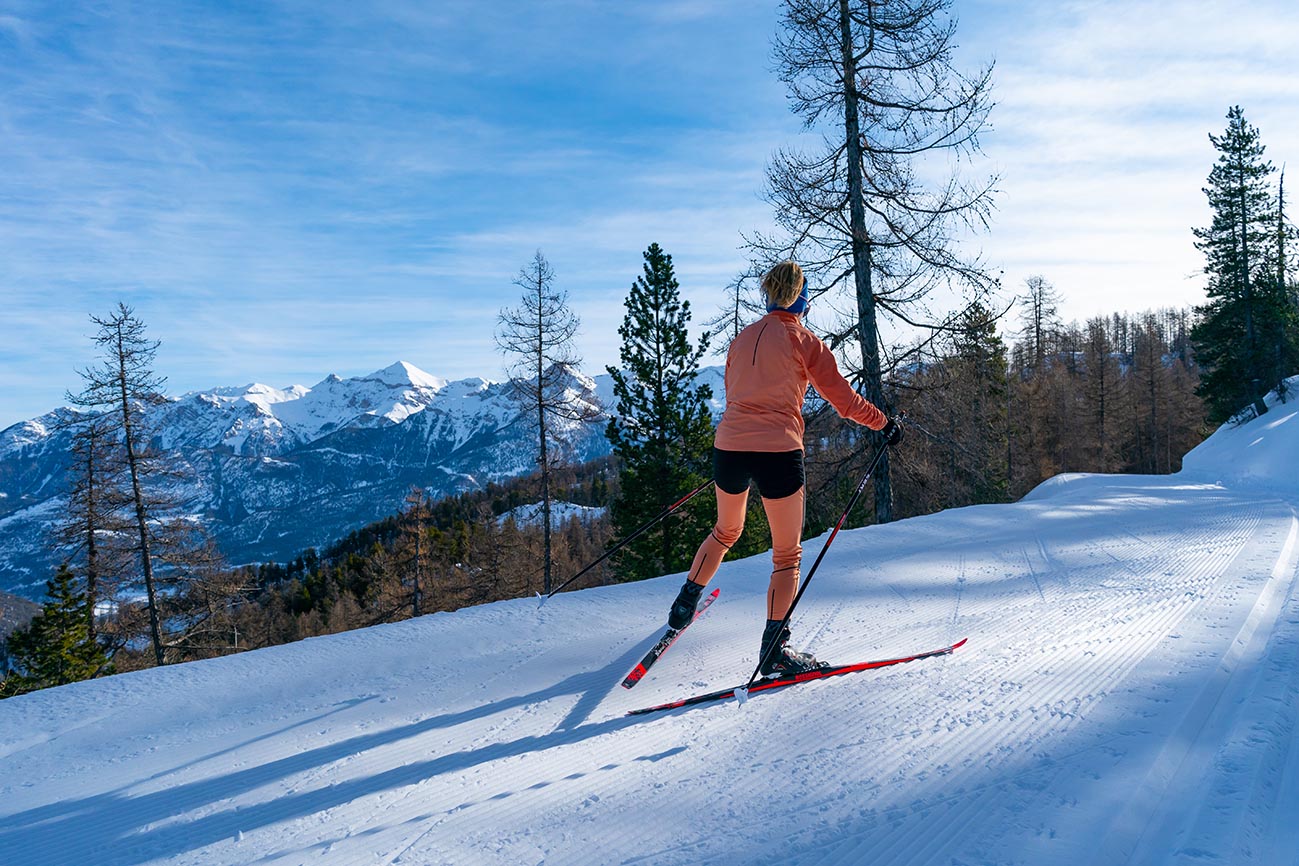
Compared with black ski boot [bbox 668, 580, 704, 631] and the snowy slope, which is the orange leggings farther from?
the snowy slope

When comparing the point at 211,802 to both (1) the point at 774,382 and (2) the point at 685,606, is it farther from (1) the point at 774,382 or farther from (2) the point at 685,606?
(1) the point at 774,382

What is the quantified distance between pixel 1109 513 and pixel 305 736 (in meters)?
9.84

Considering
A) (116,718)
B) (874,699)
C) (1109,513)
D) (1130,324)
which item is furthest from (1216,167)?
(1130,324)

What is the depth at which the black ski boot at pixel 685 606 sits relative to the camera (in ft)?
12.5

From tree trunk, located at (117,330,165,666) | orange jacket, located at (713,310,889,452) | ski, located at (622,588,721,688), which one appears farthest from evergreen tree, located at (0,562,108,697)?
orange jacket, located at (713,310,889,452)

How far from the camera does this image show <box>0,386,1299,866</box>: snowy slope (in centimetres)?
201

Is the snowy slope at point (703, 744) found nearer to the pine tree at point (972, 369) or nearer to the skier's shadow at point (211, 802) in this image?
the skier's shadow at point (211, 802)

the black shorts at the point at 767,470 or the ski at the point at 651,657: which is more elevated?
the black shorts at the point at 767,470

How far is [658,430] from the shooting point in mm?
21047

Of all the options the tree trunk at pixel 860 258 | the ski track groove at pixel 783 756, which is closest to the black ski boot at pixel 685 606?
the ski track groove at pixel 783 756

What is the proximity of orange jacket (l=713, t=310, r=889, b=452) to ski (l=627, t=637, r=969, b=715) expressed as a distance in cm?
116

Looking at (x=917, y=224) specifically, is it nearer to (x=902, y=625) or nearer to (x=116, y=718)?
(x=902, y=625)

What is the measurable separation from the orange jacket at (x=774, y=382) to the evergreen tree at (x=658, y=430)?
51.5ft

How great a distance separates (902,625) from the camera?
432 cm
